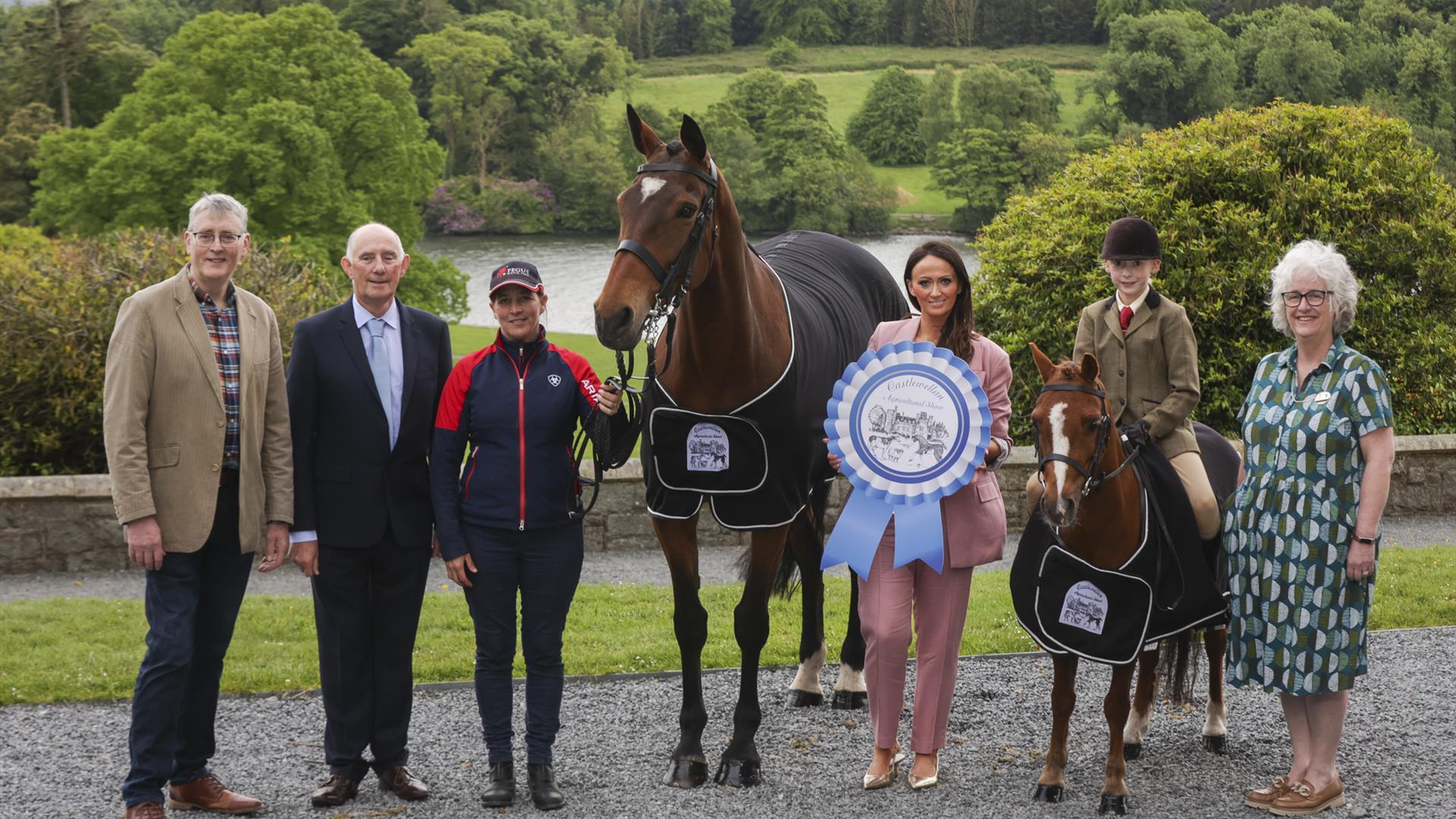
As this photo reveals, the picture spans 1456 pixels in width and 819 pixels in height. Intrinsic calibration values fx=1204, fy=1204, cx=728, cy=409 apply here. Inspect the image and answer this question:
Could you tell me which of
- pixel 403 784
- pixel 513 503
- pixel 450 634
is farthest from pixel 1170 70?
pixel 403 784

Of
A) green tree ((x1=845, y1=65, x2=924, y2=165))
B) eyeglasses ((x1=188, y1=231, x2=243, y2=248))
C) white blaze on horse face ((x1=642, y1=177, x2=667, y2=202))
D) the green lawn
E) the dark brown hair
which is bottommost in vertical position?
the green lawn

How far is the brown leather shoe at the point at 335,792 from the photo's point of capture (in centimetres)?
443

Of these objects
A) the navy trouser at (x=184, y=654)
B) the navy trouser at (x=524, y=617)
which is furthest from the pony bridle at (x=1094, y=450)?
the navy trouser at (x=184, y=654)

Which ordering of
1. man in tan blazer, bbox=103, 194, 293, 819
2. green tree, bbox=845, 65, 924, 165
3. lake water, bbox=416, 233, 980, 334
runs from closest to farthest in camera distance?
1. man in tan blazer, bbox=103, 194, 293, 819
2. lake water, bbox=416, 233, 980, 334
3. green tree, bbox=845, 65, 924, 165

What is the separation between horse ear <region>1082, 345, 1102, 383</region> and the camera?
4035mm

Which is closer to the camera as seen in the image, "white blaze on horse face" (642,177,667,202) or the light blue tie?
"white blaze on horse face" (642,177,667,202)

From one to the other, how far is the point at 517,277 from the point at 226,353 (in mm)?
1070

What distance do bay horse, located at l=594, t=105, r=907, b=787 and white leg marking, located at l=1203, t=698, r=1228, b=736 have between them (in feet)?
6.24

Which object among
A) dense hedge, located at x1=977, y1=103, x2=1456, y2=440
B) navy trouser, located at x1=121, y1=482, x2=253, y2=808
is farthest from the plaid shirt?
dense hedge, located at x1=977, y1=103, x2=1456, y2=440

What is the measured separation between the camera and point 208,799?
14.4 ft

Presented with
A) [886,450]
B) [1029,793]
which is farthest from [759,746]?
[886,450]

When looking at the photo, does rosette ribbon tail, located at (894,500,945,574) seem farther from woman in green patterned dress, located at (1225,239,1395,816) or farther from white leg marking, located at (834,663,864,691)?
white leg marking, located at (834,663,864,691)

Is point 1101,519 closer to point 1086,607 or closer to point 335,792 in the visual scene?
point 1086,607

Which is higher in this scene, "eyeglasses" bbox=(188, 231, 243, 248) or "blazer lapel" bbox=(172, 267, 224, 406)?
"eyeglasses" bbox=(188, 231, 243, 248)
